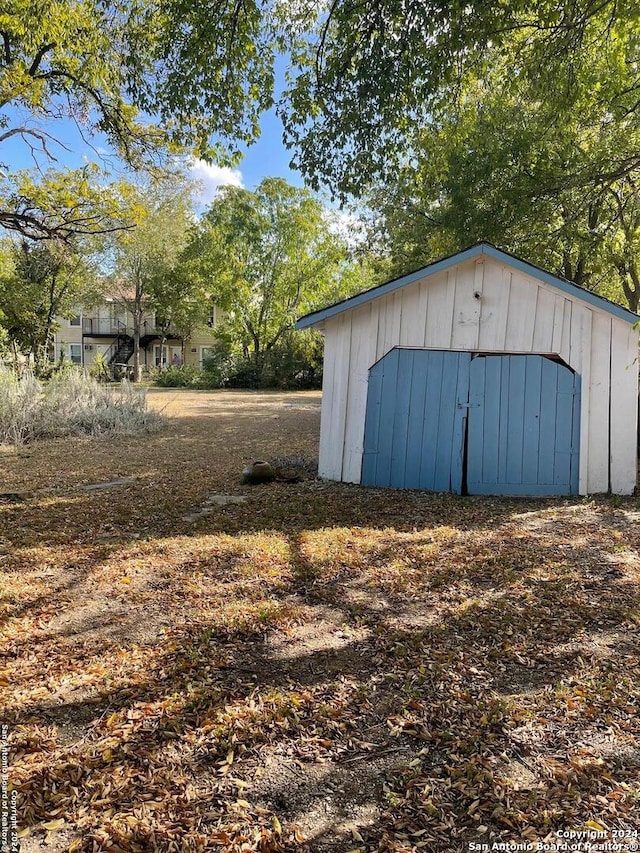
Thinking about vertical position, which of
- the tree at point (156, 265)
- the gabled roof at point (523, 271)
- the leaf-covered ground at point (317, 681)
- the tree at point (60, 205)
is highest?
the tree at point (156, 265)

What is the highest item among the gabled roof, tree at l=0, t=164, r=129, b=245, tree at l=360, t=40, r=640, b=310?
tree at l=360, t=40, r=640, b=310

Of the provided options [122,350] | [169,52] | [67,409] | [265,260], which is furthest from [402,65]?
[122,350]

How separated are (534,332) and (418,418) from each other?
1.87m

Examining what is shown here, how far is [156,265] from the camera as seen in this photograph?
3088cm

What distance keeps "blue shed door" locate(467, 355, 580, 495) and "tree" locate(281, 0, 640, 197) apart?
299 cm

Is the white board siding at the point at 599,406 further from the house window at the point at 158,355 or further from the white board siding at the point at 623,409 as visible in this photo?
the house window at the point at 158,355

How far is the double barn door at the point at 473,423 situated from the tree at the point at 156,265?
2211 cm

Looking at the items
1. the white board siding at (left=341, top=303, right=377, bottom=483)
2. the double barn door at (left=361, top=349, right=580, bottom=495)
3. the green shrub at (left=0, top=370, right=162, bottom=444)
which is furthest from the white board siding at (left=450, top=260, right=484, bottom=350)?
the green shrub at (left=0, top=370, right=162, bottom=444)

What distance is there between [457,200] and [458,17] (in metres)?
5.60

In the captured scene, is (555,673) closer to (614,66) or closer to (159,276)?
(614,66)

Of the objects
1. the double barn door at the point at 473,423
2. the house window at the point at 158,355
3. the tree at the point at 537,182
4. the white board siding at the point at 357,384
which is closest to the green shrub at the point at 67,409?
the white board siding at the point at 357,384

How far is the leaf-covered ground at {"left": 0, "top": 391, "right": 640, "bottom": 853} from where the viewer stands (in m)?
2.03

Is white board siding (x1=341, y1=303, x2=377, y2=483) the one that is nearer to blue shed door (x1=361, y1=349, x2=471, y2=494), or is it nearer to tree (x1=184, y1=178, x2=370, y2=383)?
blue shed door (x1=361, y1=349, x2=471, y2=494)

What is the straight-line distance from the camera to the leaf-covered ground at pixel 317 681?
2.03 metres
